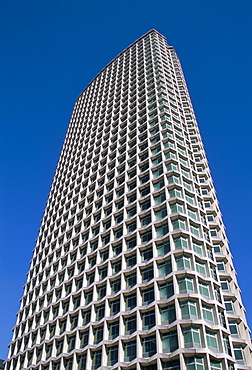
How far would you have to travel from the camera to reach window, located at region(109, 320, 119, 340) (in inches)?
1610

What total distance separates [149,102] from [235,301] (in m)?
42.5

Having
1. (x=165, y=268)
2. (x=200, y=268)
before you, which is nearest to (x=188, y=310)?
(x=165, y=268)

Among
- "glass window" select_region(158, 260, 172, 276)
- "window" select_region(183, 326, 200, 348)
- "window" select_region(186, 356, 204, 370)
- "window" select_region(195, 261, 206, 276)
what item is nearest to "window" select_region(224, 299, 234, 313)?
"window" select_region(195, 261, 206, 276)

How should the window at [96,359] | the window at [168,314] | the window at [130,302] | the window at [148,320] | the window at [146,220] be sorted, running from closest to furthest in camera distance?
1. the window at [168,314]
2. the window at [148,320]
3. the window at [96,359]
4. the window at [130,302]
5. the window at [146,220]

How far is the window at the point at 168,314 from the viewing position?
36812 millimetres

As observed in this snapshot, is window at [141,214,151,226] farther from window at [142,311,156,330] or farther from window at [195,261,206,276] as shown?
window at [142,311,156,330]

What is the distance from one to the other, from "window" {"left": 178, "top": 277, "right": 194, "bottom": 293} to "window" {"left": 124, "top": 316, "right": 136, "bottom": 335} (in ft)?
22.4

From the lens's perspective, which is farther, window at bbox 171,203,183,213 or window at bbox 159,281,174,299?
window at bbox 171,203,183,213

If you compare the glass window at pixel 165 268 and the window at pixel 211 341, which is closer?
the window at pixel 211 341

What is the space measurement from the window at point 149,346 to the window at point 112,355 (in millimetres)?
4074

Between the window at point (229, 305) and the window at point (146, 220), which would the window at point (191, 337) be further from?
the window at point (146, 220)

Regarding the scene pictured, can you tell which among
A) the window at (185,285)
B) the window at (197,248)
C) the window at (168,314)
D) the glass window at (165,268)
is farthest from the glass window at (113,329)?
Answer: the window at (197,248)

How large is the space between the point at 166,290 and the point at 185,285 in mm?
2361

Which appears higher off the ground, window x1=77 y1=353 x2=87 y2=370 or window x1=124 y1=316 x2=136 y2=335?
window x1=124 y1=316 x2=136 y2=335
